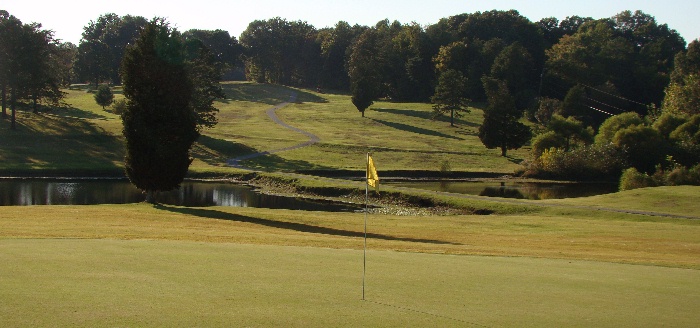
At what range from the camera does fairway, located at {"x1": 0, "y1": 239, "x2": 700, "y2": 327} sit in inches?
469

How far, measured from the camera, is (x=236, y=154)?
87000 millimetres

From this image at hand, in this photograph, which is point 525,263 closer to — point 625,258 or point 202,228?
point 625,258

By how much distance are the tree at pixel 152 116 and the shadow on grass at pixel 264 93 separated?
97.2m

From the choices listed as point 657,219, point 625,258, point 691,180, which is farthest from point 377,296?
point 691,180

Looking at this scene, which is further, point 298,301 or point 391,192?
point 391,192

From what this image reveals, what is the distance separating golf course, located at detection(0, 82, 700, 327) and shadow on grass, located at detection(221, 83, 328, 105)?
7749 centimetres

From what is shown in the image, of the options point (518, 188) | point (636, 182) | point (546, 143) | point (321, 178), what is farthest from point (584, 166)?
point (321, 178)

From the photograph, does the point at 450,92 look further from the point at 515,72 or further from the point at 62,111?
the point at 62,111

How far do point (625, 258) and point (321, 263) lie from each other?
13.0m

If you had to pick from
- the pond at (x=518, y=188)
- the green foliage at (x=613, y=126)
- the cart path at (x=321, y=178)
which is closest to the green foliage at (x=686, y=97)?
the green foliage at (x=613, y=126)

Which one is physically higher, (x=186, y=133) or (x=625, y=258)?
(x=186, y=133)

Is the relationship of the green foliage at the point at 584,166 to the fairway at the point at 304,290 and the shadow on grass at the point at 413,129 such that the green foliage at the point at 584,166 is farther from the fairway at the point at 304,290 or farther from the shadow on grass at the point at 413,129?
the fairway at the point at 304,290

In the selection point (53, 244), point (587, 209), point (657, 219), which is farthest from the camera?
point (587, 209)

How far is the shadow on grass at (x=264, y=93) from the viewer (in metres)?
150
